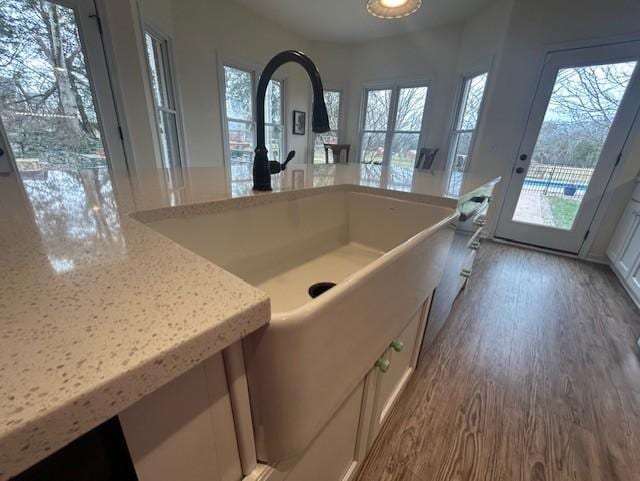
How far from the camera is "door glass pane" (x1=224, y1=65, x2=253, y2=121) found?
335cm

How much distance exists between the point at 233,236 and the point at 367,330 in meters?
0.50

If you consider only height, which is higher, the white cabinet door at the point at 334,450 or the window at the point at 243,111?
the window at the point at 243,111

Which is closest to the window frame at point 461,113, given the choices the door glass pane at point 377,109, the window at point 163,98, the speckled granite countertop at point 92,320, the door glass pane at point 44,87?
the door glass pane at point 377,109

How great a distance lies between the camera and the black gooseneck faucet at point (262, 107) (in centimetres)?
75

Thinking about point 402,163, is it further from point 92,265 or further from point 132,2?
point 92,265

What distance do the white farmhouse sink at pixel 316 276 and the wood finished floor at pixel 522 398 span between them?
0.65 metres

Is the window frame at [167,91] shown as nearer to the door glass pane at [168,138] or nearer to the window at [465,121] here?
the door glass pane at [168,138]

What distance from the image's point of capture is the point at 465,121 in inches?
136

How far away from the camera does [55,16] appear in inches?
69.6

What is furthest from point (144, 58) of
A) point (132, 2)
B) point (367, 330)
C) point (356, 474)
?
point (356, 474)

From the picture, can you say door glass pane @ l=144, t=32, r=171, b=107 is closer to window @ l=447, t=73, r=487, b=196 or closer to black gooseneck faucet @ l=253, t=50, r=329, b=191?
black gooseneck faucet @ l=253, t=50, r=329, b=191

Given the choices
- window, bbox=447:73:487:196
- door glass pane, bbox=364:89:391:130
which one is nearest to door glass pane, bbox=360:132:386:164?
door glass pane, bbox=364:89:391:130

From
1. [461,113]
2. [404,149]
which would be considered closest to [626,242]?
[461,113]

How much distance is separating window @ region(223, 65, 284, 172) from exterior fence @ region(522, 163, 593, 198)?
10.1 ft
